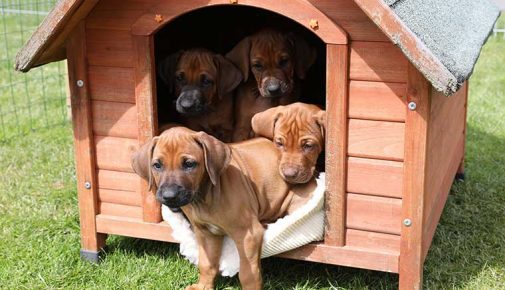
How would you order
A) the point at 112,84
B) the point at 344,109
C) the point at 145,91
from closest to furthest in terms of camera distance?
1. the point at 344,109
2. the point at 145,91
3. the point at 112,84

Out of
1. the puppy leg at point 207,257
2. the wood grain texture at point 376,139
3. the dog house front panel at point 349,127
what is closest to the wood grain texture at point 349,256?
the dog house front panel at point 349,127

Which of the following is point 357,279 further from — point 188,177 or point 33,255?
point 33,255

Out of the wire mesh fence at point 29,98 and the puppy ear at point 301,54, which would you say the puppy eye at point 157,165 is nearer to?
the puppy ear at point 301,54

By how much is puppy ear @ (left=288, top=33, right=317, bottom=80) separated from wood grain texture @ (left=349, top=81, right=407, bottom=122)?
0.95 metres

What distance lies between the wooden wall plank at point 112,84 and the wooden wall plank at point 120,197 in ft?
1.74

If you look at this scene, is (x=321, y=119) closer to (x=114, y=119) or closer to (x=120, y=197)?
(x=114, y=119)

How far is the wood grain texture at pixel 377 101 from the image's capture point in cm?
368

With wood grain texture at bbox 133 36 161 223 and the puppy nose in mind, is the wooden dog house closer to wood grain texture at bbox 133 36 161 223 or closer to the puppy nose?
wood grain texture at bbox 133 36 161 223

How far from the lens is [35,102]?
821 centimetres

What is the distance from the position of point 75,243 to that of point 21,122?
3.11 m

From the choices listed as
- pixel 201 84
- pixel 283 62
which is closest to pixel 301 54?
pixel 283 62

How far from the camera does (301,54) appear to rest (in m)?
4.67

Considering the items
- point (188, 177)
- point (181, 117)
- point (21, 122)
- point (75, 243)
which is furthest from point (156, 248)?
point (21, 122)

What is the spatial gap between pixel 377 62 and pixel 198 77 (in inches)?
48.1
